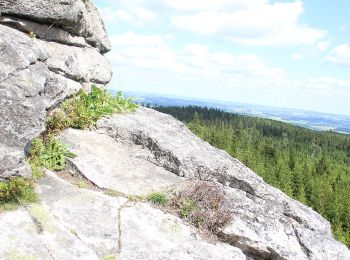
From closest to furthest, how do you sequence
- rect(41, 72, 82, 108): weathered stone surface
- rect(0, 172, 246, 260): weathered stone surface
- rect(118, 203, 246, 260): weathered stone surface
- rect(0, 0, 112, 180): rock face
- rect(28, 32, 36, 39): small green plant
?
rect(0, 172, 246, 260): weathered stone surface, rect(118, 203, 246, 260): weathered stone surface, rect(0, 0, 112, 180): rock face, rect(41, 72, 82, 108): weathered stone surface, rect(28, 32, 36, 39): small green plant

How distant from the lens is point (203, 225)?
1141 centimetres

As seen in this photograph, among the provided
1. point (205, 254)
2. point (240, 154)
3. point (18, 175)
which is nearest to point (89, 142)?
point (18, 175)

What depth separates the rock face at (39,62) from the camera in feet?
35.3

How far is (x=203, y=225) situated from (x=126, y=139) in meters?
4.75

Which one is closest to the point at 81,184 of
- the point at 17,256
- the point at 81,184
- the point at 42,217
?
the point at 81,184

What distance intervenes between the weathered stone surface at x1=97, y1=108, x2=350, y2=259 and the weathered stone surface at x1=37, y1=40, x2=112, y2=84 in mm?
2612

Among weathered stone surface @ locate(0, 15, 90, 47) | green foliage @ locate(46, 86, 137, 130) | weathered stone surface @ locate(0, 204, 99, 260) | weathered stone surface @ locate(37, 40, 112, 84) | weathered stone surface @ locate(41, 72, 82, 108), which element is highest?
weathered stone surface @ locate(0, 15, 90, 47)

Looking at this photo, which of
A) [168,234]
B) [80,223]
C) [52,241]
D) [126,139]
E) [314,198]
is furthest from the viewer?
[314,198]

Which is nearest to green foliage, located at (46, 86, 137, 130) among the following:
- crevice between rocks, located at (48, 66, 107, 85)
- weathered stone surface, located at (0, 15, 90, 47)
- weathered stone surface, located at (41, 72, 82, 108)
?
weathered stone surface, located at (41, 72, 82, 108)

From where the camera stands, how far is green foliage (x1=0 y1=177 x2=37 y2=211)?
9.70 metres

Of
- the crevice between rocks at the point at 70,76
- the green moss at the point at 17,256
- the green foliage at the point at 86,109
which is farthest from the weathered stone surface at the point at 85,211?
the crevice between rocks at the point at 70,76

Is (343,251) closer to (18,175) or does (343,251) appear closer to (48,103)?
(18,175)

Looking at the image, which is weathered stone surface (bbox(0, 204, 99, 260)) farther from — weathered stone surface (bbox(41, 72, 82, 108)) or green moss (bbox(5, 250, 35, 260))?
weathered stone surface (bbox(41, 72, 82, 108))

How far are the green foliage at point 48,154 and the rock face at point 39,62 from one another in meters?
0.91
